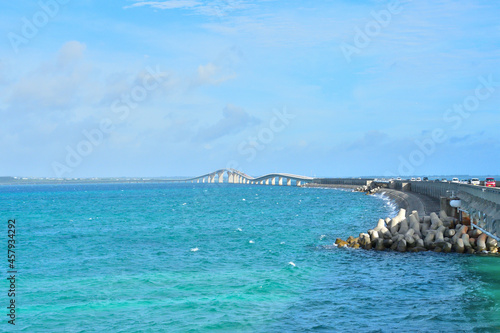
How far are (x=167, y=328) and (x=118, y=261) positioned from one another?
1325cm

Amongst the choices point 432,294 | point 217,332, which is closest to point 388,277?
point 432,294

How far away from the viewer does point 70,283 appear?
22.6 meters

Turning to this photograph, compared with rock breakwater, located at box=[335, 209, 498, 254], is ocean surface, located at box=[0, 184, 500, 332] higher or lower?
lower

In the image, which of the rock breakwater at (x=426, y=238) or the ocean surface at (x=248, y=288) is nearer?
the ocean surface at (x=248, y=288)

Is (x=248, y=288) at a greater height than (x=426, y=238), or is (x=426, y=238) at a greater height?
(x=426, y=238)

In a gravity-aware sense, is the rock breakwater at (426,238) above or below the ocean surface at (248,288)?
above

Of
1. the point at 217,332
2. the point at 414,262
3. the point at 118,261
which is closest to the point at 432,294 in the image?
the point at 414,262

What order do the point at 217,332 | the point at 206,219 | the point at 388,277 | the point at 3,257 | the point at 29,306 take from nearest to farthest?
the point at 217,332 < the point at 29,306 < the point at 388,277 < the point at 3,257 < the point at 206,219

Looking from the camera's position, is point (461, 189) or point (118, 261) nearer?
point (118, 261)

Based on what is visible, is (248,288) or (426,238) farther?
(426,238)

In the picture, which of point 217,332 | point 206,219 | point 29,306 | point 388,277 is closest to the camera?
point 217,332

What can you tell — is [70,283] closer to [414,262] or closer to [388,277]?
[388,277]

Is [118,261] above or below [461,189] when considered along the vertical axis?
below

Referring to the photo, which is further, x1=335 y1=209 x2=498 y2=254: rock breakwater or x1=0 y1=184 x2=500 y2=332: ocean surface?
x1=335 y1=209 x2=498 y2=254: rock breakwater
